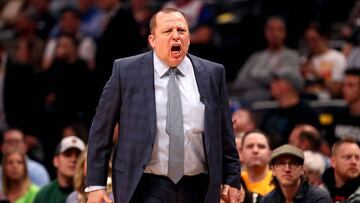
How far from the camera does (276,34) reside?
12852 mm

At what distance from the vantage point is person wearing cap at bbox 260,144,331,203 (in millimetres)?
7820

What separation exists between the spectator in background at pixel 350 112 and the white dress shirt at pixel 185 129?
492cm

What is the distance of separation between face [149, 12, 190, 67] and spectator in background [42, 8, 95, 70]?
26.0ft

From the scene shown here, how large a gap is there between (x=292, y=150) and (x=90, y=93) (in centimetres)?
533

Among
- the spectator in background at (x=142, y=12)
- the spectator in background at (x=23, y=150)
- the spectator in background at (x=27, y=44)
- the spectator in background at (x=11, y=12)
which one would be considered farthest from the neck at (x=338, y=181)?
the spectator in background at (x=11, y=12)

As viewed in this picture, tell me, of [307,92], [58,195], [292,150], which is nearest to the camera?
[292,150]

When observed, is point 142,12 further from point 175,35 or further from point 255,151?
point 175,35

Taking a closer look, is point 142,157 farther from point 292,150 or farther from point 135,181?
point 292,150

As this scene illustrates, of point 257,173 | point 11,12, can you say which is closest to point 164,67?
point 257,173

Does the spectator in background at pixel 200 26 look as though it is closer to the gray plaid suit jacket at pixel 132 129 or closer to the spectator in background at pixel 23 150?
the spectator in background at pixel 23 150

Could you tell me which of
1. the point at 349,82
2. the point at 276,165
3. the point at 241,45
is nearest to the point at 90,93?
the point at 241,45

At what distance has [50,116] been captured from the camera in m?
12.8

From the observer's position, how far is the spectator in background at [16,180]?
10.1m

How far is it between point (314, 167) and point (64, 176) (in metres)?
2.18
